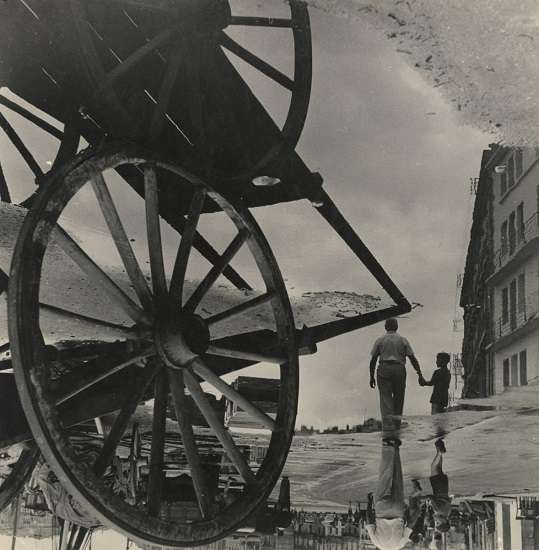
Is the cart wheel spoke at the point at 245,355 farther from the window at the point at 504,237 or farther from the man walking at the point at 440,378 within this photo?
the window at the point at 504,237

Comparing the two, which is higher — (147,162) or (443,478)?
(147,162)

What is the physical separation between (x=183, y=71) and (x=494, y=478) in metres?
2.38

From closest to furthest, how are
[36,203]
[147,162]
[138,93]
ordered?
[36,203] → [147,162] → [138,93]

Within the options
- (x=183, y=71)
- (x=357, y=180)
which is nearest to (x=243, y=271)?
(x=357, y=180)

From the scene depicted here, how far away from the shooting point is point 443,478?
3.51 m

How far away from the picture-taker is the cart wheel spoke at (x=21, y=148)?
278cm

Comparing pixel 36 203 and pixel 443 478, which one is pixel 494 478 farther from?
pixel 36 203

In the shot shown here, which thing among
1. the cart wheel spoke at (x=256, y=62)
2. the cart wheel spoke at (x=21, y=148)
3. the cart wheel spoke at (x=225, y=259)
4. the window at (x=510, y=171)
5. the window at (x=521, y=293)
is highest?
the cart wheel spoke at (x=256, y=62)

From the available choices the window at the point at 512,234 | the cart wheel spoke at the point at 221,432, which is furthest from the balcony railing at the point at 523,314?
the cart wheel spoke at the point at 221,432

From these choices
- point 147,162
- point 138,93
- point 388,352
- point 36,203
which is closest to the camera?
point 36,203

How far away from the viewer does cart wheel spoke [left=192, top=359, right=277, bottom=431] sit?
8.53 ft

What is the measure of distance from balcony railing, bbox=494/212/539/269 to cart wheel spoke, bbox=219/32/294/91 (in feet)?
3.71

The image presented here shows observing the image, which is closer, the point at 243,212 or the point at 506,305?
the point at 243,212

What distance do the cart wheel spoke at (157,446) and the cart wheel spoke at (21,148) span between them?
2.96ft
